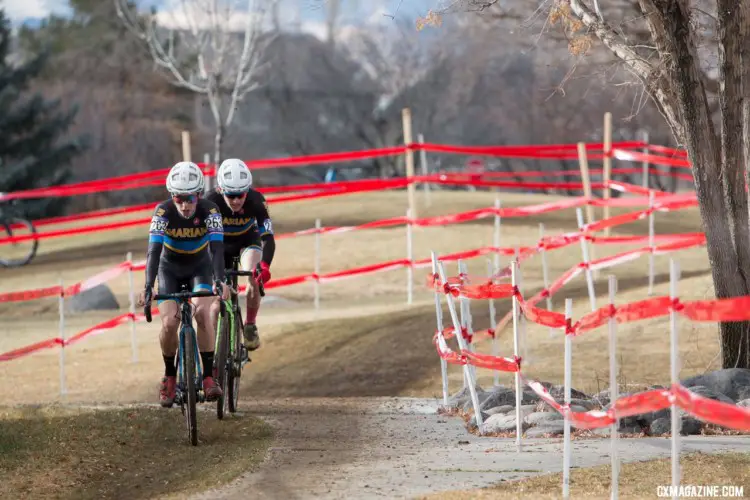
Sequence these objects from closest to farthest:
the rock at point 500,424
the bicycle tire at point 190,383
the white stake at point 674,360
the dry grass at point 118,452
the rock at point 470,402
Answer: the white stake at point 674,360, the dry grass at point 118,452, the bicycle tire at point 190,383, the rock at point 500,424, the rock at point 470,402

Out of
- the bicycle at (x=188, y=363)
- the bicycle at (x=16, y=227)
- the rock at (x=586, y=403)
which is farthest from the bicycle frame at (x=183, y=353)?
the bicycle at (x=16, y=227)

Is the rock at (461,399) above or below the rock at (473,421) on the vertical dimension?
below

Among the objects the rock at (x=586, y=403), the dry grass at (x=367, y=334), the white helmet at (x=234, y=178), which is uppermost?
the white helmet at (x=234, y=178)

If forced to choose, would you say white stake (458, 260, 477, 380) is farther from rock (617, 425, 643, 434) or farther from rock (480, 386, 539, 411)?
rock (617, 425, 643, 434)

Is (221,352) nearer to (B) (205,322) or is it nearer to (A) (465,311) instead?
(B) (205,322)

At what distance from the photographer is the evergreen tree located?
4500 centimetres

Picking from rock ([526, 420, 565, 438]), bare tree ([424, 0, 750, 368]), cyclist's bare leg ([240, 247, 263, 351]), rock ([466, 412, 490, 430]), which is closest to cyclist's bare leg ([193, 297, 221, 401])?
cyclist's bare leg ([240, 247, 263, 351])

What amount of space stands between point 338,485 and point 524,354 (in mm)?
8025

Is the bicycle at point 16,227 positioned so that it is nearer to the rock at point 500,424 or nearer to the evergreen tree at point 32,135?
the evergreen tree at point 32,135

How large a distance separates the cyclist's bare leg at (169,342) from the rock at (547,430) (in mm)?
2870

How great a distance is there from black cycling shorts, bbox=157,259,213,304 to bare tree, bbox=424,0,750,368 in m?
3.49

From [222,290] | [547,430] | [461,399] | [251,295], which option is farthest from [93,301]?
[547,430]

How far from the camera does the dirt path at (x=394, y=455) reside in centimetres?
813

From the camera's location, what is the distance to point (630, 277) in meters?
22.7
